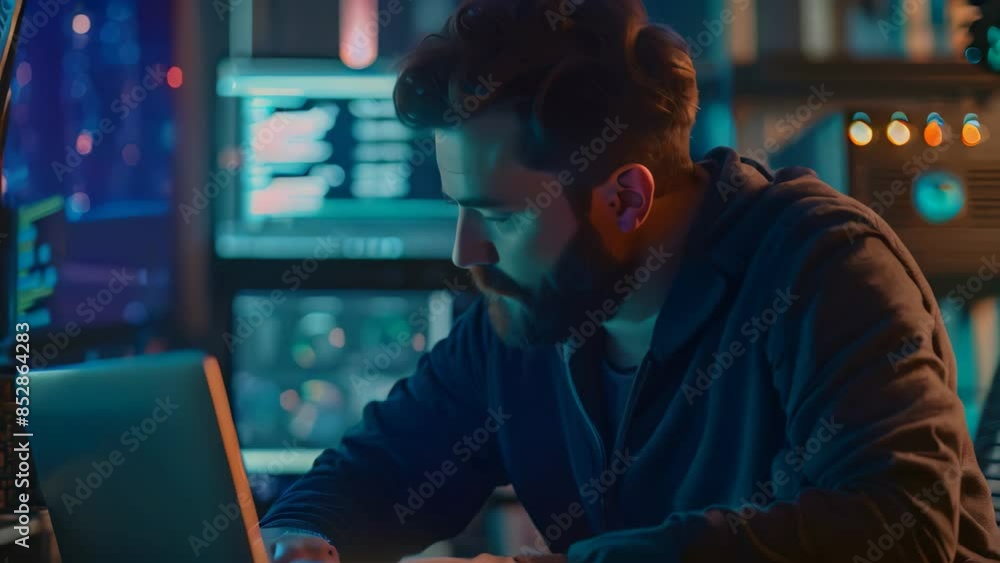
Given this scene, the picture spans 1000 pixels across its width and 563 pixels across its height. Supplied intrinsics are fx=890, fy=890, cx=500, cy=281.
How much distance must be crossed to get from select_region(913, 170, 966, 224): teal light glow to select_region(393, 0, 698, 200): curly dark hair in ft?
2.83

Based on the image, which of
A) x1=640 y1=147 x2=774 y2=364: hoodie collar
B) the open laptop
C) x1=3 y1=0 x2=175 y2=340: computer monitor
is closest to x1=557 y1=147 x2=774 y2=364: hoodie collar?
x1=640 y1=147 x2=774 y2=364: hoodie collar

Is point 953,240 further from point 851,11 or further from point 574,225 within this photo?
point 574,225

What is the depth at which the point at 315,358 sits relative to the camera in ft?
6.50

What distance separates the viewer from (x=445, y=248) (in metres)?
1.89

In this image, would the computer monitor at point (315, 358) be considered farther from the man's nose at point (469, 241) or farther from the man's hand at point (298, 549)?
the man's hand at point (298, 549)

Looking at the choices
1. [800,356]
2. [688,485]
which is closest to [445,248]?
[688,485]

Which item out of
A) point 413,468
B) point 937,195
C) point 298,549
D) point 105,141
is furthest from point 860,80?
point 105,141

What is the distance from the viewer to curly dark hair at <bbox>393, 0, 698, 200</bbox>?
104 centimetres

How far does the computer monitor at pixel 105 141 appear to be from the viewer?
5.97 feet

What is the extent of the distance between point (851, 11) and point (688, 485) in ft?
4.32

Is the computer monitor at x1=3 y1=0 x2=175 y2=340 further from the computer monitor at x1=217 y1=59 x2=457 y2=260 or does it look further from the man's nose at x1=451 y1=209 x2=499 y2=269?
the man's nose at x1=451 y1=209 x2=499 y2=269

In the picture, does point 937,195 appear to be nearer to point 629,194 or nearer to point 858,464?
point 629,194

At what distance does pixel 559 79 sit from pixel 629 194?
16cm

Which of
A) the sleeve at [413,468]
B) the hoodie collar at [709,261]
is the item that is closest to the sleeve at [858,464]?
the hoodie collar at [709,261]
